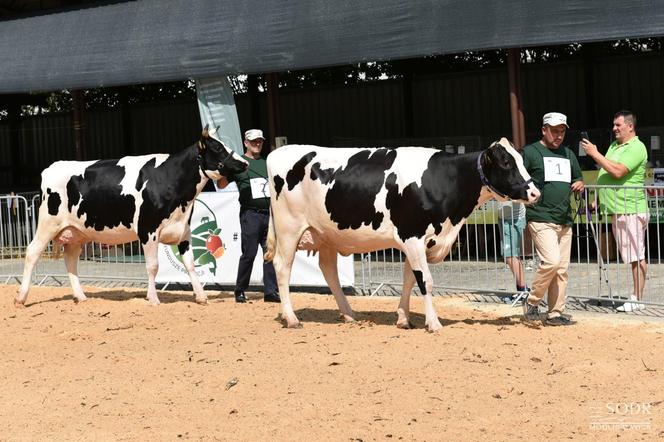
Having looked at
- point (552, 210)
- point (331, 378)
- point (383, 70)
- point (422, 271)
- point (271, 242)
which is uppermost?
point (383, 70)

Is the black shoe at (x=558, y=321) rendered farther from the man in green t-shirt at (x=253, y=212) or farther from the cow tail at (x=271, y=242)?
the man in green t-shirt at (x=253, y=212)

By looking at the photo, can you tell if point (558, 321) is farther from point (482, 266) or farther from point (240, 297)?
point (240, 297)

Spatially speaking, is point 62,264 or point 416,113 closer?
point 62,264

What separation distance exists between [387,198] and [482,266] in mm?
3916

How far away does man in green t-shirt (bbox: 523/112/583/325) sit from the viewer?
34.2ft

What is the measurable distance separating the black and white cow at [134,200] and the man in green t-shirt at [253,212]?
234 millimetres

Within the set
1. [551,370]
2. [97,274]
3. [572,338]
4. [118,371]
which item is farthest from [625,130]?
[97,274]

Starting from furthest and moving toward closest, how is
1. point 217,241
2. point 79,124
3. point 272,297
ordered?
point 79,124 < point 217,241 < point 272,297

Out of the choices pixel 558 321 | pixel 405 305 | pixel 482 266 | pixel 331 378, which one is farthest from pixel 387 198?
pixel 482 266

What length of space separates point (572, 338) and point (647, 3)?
686 cm

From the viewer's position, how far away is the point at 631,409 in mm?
7145

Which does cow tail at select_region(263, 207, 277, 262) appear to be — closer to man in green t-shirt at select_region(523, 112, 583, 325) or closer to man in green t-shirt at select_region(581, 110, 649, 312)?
man in green t-shirt at select_region(523, 112, 583, 325)

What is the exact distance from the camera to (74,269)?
14031 millimetres

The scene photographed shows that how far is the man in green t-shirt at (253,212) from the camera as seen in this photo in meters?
13.0
